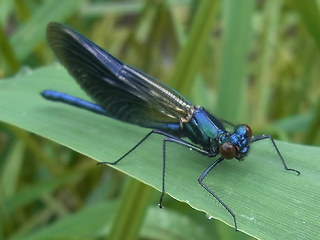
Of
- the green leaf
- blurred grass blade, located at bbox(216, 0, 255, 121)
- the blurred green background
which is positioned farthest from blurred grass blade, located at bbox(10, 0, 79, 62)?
blurred grass blade, located at bbox(216, 0, 255, 121)

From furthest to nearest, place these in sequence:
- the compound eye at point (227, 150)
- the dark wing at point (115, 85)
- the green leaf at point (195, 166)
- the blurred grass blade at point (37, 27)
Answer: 1. the blurred grass blade at point (37, 27)
2. the dark wing at point (115, 85)
3. the compound eye at point (227, 150)
4. the green leaf at point (195, 166)

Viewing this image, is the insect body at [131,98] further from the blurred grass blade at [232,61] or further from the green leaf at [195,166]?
the blurred grass blade at [232,61]

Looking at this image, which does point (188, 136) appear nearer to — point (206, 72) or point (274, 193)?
point (274, 193)

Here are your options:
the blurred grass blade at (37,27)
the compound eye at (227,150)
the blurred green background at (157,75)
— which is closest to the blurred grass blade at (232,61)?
the blurred green background at (157,75)

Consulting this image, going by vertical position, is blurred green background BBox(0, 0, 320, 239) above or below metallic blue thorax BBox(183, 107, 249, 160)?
below

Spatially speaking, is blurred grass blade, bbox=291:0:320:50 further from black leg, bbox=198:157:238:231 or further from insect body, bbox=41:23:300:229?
black leg, bbox=198:157:238:231

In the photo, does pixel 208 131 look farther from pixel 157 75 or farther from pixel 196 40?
pixel 157 75
